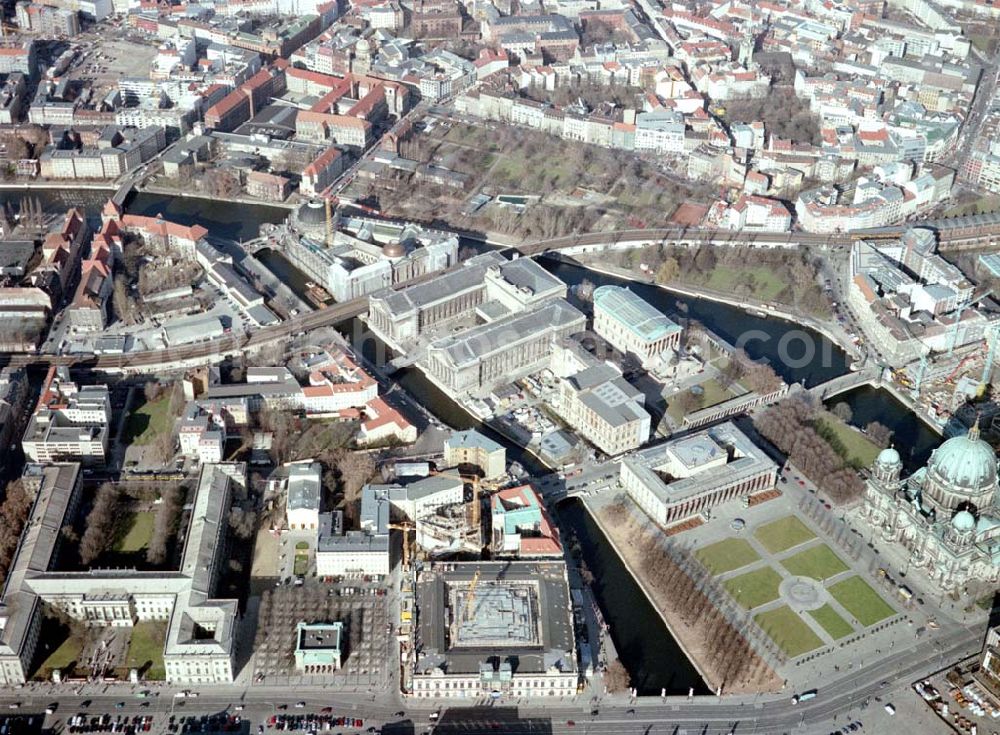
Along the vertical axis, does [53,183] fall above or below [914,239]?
below

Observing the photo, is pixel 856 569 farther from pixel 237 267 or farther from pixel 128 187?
pixel 128 187

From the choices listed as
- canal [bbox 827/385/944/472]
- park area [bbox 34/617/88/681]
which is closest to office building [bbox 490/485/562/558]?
park area [bbox 34/617/88/681]

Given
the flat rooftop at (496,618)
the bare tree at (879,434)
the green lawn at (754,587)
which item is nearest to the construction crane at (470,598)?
the flat rooftop at (496,618)

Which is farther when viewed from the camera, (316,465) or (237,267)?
(237,267)

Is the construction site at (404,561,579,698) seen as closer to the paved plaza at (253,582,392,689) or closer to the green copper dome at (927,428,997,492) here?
the paved plaza at (253,582,392,689)

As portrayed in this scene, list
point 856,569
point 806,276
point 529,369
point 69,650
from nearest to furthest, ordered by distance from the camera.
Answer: point 69,650 → point 856,569 → point 529,369 → point 806,276

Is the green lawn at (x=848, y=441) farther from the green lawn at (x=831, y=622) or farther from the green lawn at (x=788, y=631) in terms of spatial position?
the green lawn at (x=788, y=631)

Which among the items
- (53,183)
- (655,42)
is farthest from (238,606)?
(655,42)

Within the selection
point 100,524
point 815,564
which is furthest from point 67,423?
point 815,564
